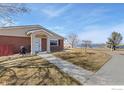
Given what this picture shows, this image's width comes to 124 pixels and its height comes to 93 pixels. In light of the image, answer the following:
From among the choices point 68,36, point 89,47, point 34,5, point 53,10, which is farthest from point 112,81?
point 34,5

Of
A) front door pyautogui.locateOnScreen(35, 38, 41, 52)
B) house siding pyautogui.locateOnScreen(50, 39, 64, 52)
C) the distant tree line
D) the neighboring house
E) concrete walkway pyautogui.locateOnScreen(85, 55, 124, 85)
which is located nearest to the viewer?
the distant tree line

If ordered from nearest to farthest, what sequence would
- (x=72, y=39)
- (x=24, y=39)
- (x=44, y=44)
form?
(x=72, y=39), (x=24, y=39), (x=44, y=44)

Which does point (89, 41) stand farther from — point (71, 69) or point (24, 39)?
point (24, 39)

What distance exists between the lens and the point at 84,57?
6695mm

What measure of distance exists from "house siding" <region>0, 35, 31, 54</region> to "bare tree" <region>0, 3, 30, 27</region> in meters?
0.41

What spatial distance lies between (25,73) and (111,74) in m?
2.42

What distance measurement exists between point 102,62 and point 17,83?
2.83 m

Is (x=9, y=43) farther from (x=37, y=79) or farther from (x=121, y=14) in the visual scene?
(x=121, y=14)

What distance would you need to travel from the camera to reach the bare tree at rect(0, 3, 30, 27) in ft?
20.5

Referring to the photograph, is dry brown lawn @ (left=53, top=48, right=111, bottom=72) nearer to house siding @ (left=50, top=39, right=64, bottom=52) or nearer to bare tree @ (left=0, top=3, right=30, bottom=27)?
house siding @ (left=50, top=39, right=64, bottom=52)

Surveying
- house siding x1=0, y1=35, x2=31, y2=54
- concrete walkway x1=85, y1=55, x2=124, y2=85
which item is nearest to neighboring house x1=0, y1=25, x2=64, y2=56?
house siding x1=0, y1=35, x2=31, y2=54

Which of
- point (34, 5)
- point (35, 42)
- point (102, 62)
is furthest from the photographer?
point (102, 62)

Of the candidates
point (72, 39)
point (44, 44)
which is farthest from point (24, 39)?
point (72, 39)

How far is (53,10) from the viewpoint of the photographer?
6.17 meters
